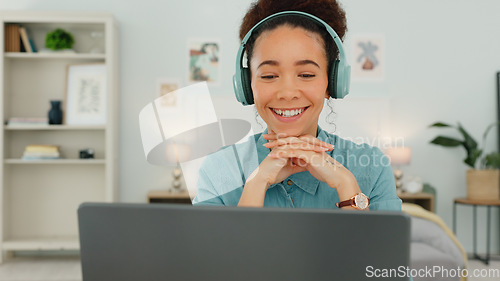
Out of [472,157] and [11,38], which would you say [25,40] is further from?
[472,157]

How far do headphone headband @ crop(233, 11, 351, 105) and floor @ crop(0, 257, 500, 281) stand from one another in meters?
3.01

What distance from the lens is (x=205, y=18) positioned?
4266 mm

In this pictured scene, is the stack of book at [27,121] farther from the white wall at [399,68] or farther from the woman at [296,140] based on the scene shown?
the woman at [296,140]

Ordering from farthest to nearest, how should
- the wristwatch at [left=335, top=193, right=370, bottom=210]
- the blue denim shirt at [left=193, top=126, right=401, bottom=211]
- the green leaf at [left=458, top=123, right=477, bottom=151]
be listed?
the green leaf at [left=458, top=123, right=477, bottom=151] < the blue denim shirt at [left=193, top=126, right=401, bottom=211] < the wristwatch at [left=335, top=193, right=370, bottom=210]

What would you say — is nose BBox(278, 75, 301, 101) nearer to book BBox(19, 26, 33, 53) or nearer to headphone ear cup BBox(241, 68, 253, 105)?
headphone ear cup BBox(241, 68, 253, 105)

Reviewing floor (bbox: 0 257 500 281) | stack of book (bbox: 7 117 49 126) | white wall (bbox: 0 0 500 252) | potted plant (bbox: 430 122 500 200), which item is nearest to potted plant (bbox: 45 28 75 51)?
white wall (bbox: 0 0 500 252)

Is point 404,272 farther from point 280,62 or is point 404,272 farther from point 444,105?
point 444,105

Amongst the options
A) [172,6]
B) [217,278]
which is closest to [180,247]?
[217,278]

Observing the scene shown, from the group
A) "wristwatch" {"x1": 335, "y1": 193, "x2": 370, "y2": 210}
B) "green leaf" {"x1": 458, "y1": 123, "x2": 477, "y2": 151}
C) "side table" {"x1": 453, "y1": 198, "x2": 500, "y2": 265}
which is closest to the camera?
"wristwatch" {"x1": 335, "y1": 193, "x2": 370, "y2": 210}

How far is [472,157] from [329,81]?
3.56 metres

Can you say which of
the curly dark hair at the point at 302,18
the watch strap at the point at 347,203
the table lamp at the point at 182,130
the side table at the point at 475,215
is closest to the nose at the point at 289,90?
the curly dark hair at the point at 302,18

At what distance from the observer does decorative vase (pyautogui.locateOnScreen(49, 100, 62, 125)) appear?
12.9ft

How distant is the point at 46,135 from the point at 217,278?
412cm

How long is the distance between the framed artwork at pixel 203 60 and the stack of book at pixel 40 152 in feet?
4.44
